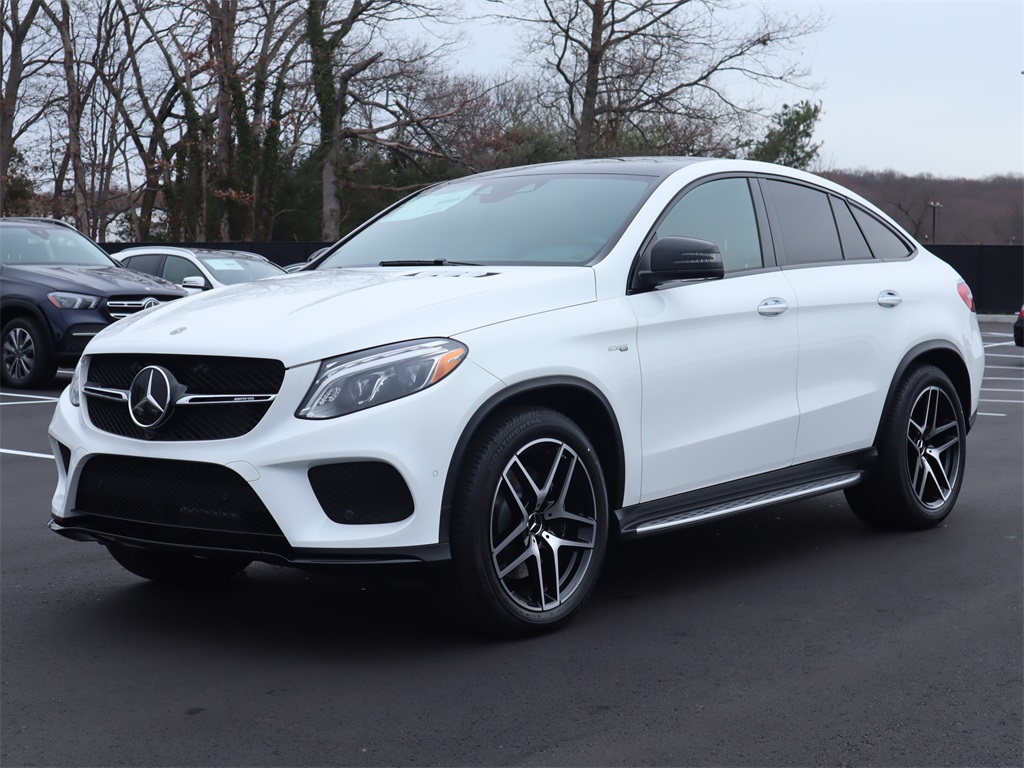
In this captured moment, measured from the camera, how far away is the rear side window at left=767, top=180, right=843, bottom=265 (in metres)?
5.94

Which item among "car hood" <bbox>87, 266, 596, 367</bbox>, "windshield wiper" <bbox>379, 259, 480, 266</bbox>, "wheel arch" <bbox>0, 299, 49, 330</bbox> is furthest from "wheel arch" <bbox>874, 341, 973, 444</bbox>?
"wheel arch" <bbox>0, 299, 49, 330</bbox>

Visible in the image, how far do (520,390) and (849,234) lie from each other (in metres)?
2.75

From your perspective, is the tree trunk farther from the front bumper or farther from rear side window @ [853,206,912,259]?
the front bumper

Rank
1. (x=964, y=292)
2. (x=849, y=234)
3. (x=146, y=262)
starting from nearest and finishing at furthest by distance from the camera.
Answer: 1. (x=849, y=234)
2. (x=964, y=292)
3. (x=146, y=262)

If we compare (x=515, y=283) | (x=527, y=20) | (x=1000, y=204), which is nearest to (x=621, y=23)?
(x=527, y=20)

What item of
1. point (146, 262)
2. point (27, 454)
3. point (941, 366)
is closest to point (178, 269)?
point (146, 262)

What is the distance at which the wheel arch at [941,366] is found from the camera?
6209 mm

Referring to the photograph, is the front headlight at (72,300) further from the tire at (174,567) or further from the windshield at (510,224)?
the tire at (174,567)

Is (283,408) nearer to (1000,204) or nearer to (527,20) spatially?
(527,20)

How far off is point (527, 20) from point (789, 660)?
37.5 metres

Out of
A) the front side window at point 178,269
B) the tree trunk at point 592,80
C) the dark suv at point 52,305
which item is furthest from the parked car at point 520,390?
the tree trunk at point 592,80

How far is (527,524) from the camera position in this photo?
443 cm

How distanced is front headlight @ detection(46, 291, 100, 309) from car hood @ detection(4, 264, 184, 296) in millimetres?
59

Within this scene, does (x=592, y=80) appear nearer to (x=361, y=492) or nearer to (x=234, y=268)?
(x=234, y=268)
